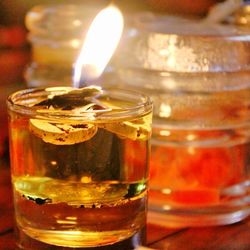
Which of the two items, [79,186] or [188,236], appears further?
[188,236]

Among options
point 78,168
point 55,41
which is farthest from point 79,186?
point 55,41

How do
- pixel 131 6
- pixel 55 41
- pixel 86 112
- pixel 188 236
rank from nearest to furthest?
pixel 86 112
pixel 188 236
pixel 55 41
pixel 131 6

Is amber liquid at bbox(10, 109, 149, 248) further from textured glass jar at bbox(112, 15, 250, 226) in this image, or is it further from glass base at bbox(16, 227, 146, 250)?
textured glass jar at bbox(112, 15, 250, 226)

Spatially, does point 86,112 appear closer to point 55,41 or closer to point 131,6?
point 55,41

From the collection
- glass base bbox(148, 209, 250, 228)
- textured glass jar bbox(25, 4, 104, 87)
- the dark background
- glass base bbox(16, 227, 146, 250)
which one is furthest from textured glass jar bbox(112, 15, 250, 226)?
the dark background

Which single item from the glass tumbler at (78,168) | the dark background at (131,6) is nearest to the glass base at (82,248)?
the glass tumbler at (78,168)
